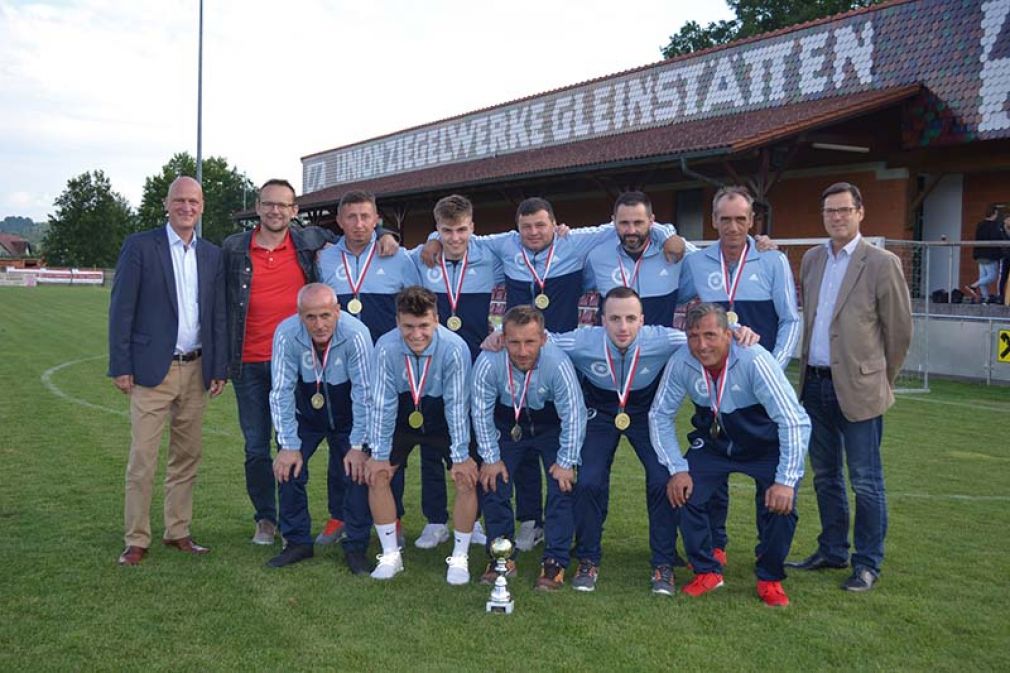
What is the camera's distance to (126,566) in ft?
15.9

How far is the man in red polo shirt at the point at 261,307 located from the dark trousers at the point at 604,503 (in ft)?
5.05

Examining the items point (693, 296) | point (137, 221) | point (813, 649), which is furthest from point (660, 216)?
point (137, 221)

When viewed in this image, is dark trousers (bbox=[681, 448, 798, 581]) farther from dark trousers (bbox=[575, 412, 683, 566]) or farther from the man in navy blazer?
the man in navy blazer

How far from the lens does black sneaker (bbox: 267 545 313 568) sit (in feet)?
16.1

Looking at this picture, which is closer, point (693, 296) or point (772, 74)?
point (693, 296)

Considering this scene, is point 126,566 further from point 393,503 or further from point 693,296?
point 693,296

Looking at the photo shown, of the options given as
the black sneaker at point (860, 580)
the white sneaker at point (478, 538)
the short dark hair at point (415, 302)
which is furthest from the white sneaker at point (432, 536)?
the black sneaker at point (860, 580)

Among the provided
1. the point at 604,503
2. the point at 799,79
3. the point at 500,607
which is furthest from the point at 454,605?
the point at 799,79

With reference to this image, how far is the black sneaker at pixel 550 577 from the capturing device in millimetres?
4594

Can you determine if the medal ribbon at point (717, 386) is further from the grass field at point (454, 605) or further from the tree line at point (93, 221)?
the tree line at point (93, 221)

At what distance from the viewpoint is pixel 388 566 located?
15.8 ft

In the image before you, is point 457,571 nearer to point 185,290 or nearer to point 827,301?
point 185,290

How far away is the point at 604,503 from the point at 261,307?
7.57 ft

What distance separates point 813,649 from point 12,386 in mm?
11033
